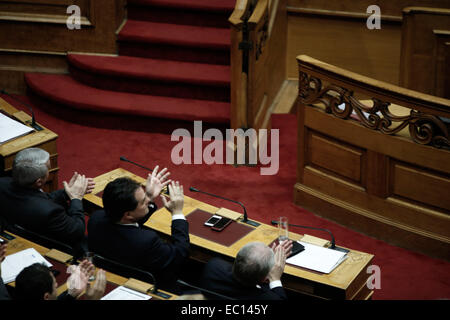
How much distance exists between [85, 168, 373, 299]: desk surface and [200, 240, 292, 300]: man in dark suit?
0.23 metres

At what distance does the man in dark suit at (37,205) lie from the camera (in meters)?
3.88

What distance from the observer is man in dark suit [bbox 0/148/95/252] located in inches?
153

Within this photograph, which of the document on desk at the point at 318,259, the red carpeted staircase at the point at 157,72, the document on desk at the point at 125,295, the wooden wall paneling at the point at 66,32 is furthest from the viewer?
the wooden wall paneling at the point at 66,32

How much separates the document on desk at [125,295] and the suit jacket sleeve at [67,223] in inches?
25.2

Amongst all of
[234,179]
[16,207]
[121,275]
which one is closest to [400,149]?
[234,179]

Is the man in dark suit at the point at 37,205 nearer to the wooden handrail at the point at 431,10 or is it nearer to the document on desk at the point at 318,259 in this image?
the document on desk at the point at 318,259

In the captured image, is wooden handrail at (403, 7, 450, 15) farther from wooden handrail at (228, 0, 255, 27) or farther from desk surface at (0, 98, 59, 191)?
desk surface at (0, 98, 59, 191)

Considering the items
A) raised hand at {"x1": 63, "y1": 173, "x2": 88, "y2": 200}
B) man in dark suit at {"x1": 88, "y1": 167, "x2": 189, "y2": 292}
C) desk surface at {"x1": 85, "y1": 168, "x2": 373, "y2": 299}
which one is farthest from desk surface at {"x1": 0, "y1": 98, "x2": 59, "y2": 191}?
man in dark suit at {"x1": 88, "y1": 167, "x2": 189, "y2": 292}

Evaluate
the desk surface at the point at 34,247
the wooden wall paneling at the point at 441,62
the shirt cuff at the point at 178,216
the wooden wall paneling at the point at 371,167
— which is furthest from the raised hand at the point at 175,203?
the wooden wall paneling at the point at 441,62

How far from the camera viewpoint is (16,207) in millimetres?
3939

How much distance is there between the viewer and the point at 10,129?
16.1 ft

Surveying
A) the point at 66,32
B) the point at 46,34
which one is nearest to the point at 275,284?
the point at 66,32

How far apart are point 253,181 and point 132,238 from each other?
2.07 m
